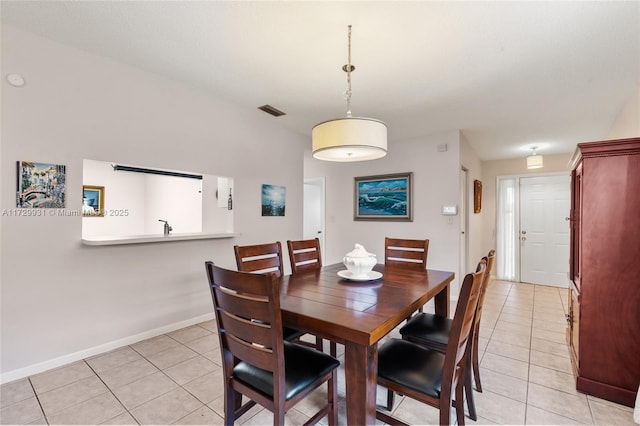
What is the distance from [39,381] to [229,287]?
6.25 feet

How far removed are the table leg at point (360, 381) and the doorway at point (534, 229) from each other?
5.53 m

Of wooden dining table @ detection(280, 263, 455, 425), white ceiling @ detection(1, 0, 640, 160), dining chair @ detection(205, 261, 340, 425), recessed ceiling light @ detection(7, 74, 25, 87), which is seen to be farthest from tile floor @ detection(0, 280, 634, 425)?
white ceiling @ detection(1, 0, 640, 160)

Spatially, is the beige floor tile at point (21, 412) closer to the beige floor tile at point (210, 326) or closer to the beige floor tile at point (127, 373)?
the beige floor tile at point (127, 373)

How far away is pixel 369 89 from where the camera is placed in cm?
289

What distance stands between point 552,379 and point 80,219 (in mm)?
3729

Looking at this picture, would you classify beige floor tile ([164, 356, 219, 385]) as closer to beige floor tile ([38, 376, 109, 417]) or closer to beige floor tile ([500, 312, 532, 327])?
beige floor tile ([38, 376, 109, 417])

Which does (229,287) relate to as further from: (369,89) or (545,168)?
(545,168)

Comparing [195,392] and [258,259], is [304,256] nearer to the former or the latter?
[258,259]

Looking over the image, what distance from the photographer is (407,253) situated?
2734mm

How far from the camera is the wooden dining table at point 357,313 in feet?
→ 3.92

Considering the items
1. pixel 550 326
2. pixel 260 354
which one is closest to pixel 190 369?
pixel 260 354

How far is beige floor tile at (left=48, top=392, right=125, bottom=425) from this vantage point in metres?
1.61

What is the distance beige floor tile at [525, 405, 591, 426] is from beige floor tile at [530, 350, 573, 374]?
26.8 inches

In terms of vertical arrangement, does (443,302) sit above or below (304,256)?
below
